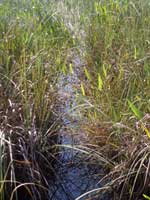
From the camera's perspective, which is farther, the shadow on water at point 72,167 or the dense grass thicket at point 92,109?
the shadow on water at point 72,167

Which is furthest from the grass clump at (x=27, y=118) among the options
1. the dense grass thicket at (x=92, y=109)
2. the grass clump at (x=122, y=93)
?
the grass clump at (x=122, y=93)

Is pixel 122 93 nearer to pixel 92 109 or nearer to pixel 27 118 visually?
pixel 92 109

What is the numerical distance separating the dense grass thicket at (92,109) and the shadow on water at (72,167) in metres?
0.05

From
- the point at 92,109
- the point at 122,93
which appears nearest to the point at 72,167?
the point at 92,109

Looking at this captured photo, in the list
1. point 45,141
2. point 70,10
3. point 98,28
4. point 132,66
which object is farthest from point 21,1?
point 45,141


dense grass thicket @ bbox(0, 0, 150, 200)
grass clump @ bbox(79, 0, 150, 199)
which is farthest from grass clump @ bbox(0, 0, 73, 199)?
grass clump @ bbox(79, 0, 150, 199)

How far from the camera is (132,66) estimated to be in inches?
104

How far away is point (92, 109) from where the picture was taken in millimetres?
2637

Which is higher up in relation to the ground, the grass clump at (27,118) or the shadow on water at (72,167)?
the grass clump at (27,118)

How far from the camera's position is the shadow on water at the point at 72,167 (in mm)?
2379

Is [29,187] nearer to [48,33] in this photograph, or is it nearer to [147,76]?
[147,76]

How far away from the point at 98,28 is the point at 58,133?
1.05m

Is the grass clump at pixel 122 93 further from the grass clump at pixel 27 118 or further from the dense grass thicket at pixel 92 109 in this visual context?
the grass clump at pixel 27 118

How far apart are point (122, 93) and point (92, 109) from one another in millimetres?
226
